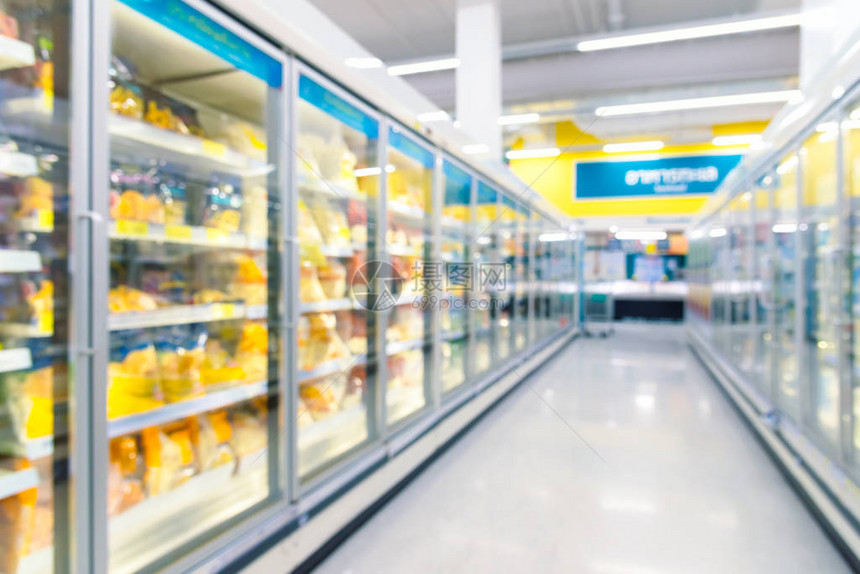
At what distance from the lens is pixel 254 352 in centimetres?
226

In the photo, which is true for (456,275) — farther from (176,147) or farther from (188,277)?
(176,147)

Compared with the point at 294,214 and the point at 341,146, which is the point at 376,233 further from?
the point at 294,214

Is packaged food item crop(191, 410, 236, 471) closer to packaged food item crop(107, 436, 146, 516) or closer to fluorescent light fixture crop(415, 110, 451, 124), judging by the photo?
packaged food item crop(107, 436, 146, 516)

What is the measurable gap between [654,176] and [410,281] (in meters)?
10.8

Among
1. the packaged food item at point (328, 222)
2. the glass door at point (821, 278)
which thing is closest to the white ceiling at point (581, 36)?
the glass door at point (821, 278)

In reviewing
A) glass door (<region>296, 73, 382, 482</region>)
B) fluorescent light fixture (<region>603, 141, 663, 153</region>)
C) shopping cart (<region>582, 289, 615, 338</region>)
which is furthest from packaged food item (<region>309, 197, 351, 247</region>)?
fluorescent light fixture (<region>603, 141, 663, 153</region>)

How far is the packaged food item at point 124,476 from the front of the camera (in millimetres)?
1735

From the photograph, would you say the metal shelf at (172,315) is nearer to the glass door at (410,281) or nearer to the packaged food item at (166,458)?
the packaged food item at (166,458)

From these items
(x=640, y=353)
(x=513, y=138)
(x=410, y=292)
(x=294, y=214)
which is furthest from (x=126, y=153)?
(x=513, y=138)

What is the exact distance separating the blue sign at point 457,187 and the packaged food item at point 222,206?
2.02 meters

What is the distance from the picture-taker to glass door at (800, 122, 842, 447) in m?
2.74

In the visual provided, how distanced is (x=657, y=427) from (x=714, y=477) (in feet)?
3.47

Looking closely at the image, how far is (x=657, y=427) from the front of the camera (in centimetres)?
424

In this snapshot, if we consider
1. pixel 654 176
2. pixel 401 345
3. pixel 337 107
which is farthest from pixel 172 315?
pixel 654 176
